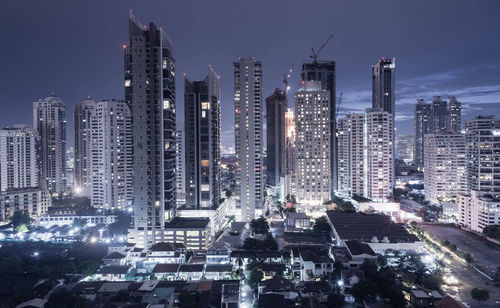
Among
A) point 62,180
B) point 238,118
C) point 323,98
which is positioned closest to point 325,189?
point 323,98

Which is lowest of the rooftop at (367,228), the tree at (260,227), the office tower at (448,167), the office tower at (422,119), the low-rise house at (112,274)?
the low-rise house at (112,274)

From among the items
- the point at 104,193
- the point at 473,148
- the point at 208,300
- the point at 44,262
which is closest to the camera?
the point at 208,300

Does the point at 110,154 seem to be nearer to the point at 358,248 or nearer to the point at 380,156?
the point at 358,248

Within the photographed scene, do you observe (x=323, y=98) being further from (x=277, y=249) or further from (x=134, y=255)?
(x=134, y=255)

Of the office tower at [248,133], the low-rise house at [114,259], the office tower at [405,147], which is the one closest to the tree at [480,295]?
the office tower at [248,133]

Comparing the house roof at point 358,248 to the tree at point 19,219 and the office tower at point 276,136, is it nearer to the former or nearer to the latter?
the office tower at point 276,136

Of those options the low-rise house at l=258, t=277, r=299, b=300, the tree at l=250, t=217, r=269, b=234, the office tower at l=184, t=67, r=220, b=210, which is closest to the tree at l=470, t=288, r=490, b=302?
the low-rise house at l=258, t=277, r=299, b=300

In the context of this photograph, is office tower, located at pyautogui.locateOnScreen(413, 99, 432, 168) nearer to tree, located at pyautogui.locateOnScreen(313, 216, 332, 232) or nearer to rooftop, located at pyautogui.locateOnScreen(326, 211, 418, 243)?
rooftop, located at pyautogui.locateOnScreen(326, 211, 418, 243)
